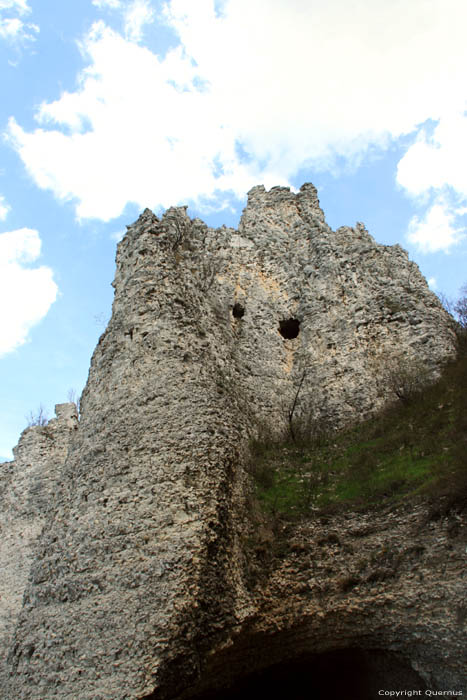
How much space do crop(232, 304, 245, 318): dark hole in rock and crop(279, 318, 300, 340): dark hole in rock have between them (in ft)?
4.04

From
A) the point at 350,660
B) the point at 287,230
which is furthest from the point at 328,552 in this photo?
the point at 287,230

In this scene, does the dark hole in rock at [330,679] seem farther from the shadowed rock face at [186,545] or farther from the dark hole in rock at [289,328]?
the dark hole in rock at [289,328]

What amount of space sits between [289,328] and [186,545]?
915 cm

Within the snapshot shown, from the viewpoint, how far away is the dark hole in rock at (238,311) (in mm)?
14633

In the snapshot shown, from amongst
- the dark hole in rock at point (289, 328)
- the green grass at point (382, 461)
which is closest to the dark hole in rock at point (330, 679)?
the green grass at point (382, 461)

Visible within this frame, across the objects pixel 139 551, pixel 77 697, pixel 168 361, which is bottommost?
pixel 77 697

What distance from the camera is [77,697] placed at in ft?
18.8

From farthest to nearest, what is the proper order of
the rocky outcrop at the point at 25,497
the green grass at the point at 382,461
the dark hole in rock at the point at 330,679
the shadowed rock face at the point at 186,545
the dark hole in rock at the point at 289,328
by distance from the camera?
the dark hole in rock at the point at 289,328 → the rocky outcrop at the point at 25,497 → the green grass at the point at 382,461 → the dark hole in rock at the point at 330,679 → the shadowed rock face at the point at 186,545

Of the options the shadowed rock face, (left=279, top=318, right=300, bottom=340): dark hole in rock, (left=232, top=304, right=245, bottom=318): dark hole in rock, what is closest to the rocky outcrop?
→ the shadowed rock face

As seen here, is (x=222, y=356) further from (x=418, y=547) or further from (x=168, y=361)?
(x=418, y=547)

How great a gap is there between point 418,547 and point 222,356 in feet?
19.9

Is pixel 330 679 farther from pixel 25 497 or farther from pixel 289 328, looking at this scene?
pixel 25 497

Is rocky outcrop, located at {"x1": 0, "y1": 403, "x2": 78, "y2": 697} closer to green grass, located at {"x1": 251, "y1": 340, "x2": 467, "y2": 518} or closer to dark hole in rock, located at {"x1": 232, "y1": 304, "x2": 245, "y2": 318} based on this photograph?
green grass, located at {"x1": 251, "y1": 340, "x2": 467, "y2": 518}

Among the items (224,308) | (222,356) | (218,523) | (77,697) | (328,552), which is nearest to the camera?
(77,697)
